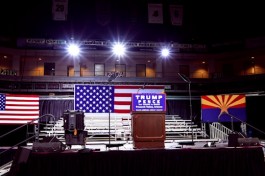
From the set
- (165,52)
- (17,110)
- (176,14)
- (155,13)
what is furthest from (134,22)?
(17,110)

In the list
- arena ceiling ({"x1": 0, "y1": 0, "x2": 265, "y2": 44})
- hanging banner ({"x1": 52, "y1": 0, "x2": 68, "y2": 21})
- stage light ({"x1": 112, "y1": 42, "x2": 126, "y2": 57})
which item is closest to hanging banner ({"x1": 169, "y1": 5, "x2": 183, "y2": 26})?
hanging banner ({"x1": 52, "y1": 0, "x2": 68, "y2": 21})

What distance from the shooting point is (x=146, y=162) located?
5660mm

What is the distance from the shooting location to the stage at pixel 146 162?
5.26m

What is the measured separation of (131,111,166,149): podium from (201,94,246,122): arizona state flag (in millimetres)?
10420

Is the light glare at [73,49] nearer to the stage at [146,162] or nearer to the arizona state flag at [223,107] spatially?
the arizona state flag at [223,107]

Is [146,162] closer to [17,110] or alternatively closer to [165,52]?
[17,110]

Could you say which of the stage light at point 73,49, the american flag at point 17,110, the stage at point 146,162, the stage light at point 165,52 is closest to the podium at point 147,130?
the stage at point 146,162

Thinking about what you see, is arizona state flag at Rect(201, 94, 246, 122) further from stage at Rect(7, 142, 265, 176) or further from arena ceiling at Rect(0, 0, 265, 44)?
arena ceiling at Rect(0, 0, 265, 44)

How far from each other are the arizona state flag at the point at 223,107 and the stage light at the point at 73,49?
12938 millimetres

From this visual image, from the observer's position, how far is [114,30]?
91.6 feet

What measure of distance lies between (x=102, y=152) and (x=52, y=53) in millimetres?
22696

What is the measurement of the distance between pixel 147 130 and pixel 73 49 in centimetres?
2002

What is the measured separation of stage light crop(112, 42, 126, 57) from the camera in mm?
25672

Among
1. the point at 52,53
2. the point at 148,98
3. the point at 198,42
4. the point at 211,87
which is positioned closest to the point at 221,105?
the point at 211,87
